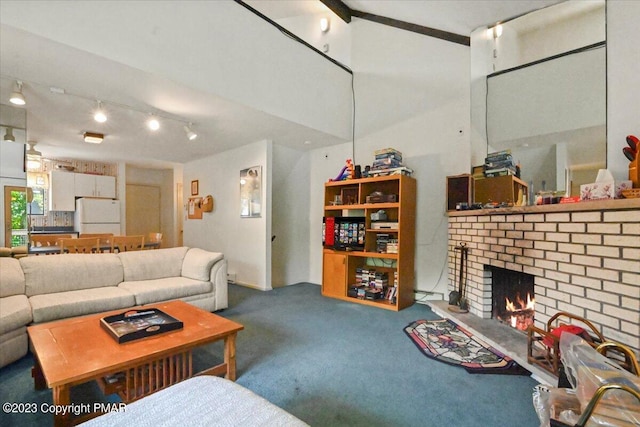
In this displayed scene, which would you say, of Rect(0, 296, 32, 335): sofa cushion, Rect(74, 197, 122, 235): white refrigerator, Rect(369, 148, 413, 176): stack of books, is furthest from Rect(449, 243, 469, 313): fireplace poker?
Rect(74, 197, 122, 235): white refrigerator

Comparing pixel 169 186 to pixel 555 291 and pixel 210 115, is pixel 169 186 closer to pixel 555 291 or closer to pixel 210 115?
pixel 210 115

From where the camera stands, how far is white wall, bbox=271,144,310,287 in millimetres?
5203

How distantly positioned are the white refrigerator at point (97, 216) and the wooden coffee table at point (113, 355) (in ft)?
17.0

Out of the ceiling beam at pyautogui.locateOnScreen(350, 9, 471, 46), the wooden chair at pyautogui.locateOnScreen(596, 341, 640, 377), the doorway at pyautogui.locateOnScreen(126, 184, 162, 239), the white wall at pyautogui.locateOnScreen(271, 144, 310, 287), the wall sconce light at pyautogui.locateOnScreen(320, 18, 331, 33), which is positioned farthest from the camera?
the doorway at pyautogui.locateOnScreen(126, 184, 162, 239)

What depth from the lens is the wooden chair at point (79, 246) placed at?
3.56m

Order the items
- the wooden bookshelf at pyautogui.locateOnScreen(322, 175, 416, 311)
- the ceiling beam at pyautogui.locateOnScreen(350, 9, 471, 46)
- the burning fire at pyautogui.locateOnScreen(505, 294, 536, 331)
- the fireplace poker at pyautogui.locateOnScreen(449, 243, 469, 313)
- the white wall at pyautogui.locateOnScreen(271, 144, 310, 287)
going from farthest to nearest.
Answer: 1. the white wall at pyautogui.locateOnScreen(271, 144, 310, 287)
2. the wooden bookshelf at pyautogui.locateOnScreen(322, 175, 416, 311)
3. the ceiling beam at pyautogui.locateOnScreen(350, 9, 471, 46)
4. the fireplace poker at pyautogui.locateOnScreen(449, 243, 469, 313)
5. the burning fire at pyautogui.locateOnScreen(505, 294, 536, 331)

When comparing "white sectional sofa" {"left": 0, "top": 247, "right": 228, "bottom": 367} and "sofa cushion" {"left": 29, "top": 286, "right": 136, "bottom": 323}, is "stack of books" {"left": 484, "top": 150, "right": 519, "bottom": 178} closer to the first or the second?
"white sectional sofa" {"left": 0, "top": 247, "right": 228, "bottom": 367}

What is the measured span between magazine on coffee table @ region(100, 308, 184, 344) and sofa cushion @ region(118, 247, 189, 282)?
1.36 meters

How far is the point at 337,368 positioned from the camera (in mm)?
2137

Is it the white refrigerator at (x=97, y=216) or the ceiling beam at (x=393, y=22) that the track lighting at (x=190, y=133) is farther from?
the white refrigerator at (x=97, y=216)

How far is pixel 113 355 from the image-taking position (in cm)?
153

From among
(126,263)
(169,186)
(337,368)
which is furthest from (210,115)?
(169,186)

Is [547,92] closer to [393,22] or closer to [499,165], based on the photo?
[499,165]

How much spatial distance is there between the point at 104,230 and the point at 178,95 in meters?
4.87
